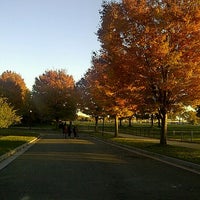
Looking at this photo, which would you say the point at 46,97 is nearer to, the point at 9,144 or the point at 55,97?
the point at 55,97

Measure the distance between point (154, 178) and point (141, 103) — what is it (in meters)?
16.3

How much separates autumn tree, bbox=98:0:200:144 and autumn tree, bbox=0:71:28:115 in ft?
189

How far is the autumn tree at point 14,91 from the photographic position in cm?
8775

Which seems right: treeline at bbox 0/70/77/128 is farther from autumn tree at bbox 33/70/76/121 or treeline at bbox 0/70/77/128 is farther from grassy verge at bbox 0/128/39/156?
grassy verge at bbox 0/128/39/156

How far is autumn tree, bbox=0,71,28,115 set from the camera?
87750 millimetres

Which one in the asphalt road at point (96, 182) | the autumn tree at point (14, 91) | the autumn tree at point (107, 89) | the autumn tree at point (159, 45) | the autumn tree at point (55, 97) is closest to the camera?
the asphalt road at point (96, 182)

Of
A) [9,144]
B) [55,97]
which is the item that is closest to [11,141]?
[9,144]

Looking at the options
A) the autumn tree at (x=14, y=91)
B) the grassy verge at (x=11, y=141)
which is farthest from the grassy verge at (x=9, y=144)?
the autumn tree at (x=14, y=91)

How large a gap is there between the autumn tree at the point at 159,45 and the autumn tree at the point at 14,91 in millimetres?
57721

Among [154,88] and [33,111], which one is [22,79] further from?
[154,88]

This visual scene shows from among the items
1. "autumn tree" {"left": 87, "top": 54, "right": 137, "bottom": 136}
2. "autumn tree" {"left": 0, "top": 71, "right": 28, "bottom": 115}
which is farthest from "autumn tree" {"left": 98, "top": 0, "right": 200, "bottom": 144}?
"autumn tree" {"left": 0, "top": 71, "right": 28, "bottom": 115}

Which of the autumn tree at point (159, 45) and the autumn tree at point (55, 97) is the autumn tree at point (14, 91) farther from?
the autumn tree at point (159, 45)

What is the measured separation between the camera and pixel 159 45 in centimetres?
2727

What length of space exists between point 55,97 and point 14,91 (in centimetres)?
1100
